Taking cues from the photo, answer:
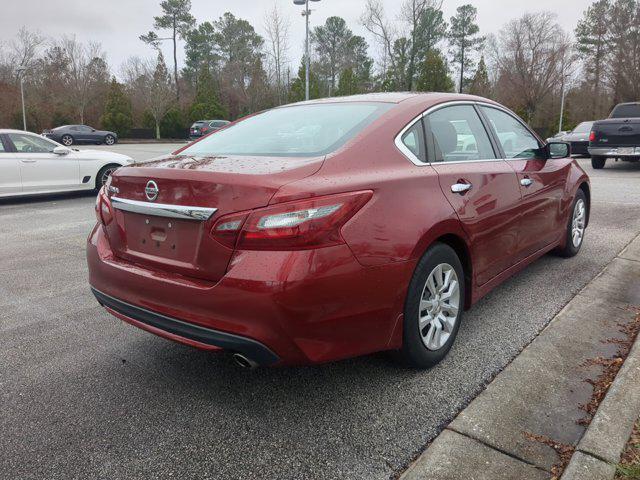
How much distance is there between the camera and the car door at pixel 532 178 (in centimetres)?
386

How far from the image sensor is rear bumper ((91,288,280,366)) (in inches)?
88.0

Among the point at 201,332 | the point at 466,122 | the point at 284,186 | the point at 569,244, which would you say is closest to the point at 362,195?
the point at 284,186

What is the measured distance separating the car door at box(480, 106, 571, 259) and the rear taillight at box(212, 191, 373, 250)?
2.06 m

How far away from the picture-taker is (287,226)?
Answer: 2.18m

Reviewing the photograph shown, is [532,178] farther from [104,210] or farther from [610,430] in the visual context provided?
[104,210]

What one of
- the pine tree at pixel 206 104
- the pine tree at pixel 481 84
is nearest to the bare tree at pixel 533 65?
the pine tree at pixel 481 84

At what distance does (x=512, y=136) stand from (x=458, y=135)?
0.98m

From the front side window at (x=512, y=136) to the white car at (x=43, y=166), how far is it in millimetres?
7011

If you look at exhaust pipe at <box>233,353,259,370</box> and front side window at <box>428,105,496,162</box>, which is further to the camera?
front side window at <box>428,105,496,162</box>

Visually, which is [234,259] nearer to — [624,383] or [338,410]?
[338,410]

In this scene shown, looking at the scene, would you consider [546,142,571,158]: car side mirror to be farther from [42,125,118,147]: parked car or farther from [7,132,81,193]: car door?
[42,125,118,147]: parked car

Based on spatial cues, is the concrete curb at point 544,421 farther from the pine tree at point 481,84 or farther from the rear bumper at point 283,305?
the pine tree at point 481,84

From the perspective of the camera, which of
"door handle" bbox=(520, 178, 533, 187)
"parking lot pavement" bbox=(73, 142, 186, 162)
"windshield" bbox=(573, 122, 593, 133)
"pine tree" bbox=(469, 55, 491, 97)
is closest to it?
"door handle" bbox=(520, 178, 533, 187)

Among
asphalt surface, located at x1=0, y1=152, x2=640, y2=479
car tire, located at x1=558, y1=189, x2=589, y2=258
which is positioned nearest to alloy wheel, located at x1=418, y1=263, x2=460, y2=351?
asphalt surface, located at x1=0, y1=152, x2=640, y2=479
